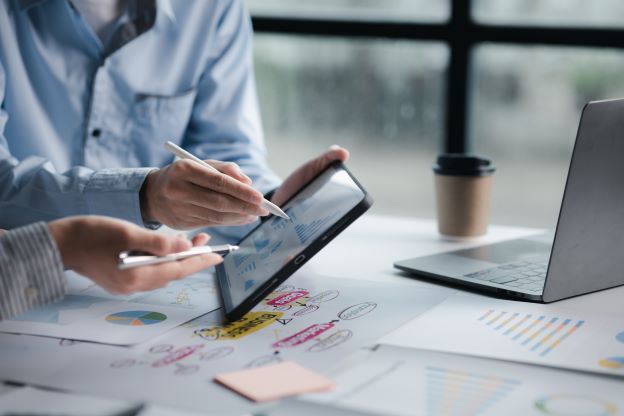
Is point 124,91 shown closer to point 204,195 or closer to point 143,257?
point 204,195

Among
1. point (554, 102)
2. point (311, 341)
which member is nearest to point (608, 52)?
point (554, 102)

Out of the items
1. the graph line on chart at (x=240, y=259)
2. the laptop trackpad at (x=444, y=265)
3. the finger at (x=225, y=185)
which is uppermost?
the finger at (x=225, y=185)

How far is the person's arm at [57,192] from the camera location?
1.19 m

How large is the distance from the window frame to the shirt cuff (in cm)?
117

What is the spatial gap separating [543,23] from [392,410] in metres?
1.57

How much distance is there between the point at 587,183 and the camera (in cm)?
98

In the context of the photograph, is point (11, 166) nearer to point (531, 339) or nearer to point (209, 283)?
point (209, 283)

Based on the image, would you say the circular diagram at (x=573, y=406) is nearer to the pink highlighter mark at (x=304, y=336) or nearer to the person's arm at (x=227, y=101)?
the pink highlighter mark at (x=304, y=336)

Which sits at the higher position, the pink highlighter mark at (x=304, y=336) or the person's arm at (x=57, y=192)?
the person's arm at (x=57, y=192)

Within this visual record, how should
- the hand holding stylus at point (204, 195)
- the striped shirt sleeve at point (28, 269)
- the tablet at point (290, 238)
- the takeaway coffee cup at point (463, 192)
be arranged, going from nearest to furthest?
1. the striped shirt sleeve at point (28, 269)
2. the tablet at point (290, 238)
3. the hand holding stylus at point (204, 195)
4. the takeaway coffee cup at point (463, 192)

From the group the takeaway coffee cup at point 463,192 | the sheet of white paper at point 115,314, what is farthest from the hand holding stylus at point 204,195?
the takeaway coffee cup at point 463,192

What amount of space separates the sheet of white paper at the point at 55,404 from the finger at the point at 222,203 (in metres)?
0.36

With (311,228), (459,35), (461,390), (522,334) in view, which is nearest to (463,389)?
(461,390)

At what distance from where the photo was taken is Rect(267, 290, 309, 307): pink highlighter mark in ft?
3.35
